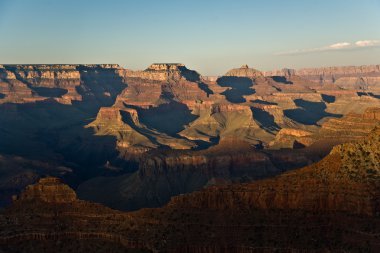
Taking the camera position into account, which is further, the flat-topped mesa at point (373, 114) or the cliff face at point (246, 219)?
the flat-topped mesa at point (373, 114)

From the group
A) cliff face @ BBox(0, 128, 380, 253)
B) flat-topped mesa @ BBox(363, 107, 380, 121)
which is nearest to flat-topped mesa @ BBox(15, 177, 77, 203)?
cliff face @ BBox(0, 128, 380, 253)

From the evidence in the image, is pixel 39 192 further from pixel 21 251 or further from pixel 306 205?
pixel 306 205

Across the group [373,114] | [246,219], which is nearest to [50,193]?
[246,219]

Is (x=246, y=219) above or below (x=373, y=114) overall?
below

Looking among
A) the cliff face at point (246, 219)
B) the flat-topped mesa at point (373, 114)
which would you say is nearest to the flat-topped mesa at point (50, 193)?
the cliff face at point (246, 219)

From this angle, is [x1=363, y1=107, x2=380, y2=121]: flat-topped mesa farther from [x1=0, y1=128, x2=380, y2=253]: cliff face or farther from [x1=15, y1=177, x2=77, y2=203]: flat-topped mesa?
[x1=15, y1=177, x2=77, y2=203]: flat-topped mesa

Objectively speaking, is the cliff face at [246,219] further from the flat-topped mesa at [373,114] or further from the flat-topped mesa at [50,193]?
the flat-topped mesa at [373,114]

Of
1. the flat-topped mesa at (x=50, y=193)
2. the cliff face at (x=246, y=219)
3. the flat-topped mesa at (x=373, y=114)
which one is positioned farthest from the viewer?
the flat-topped mesa at (x=373, y=114)

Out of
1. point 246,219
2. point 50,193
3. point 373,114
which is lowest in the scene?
point 246,219

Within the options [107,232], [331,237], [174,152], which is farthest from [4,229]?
[174,152]

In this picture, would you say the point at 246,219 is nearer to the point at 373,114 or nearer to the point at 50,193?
the point at 50,193
